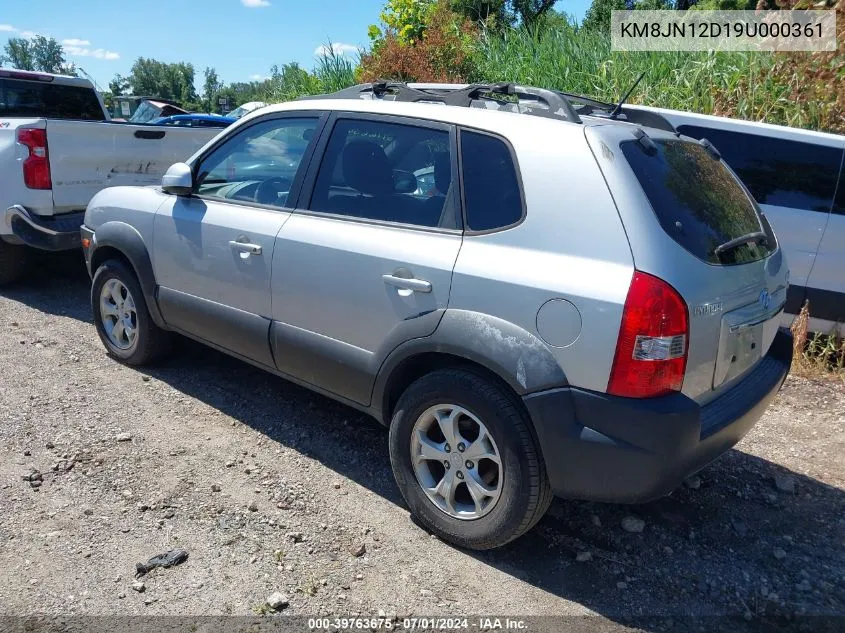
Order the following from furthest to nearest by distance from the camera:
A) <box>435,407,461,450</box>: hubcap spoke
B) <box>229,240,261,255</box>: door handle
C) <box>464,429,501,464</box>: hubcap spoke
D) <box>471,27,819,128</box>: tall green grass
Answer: <box>471,27,819,128</box>: tall green grass → <box>229,240,261,255</box>: door handle → <box>435,407,461,450</box>: hubcap spoke → <box>464,429,501,464</box>: hubcap spoke

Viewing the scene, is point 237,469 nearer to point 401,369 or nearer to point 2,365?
point 401,369

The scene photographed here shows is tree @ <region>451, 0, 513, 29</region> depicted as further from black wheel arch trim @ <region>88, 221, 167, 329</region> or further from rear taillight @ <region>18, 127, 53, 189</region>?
black wheel arch trim @ <region>88, 221, 167, 329</region>

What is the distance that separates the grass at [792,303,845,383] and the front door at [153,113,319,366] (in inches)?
154

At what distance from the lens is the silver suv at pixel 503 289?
8.80ft

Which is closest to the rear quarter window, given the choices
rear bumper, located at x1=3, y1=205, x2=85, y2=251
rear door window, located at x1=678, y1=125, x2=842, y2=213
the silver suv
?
the silver suv

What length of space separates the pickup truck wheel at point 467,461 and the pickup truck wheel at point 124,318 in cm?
233

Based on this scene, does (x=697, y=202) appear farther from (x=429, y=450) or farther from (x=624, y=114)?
(x=429, y=450)

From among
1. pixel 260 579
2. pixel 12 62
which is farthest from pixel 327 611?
pixel 12 62

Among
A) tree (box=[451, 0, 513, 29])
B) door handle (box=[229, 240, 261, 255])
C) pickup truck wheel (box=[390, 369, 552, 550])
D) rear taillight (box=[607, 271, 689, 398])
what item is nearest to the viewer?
rear taillight (box=[607, 271, 689, 398])

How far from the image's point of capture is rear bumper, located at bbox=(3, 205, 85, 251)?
6.04 metres

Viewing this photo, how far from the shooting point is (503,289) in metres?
2.89

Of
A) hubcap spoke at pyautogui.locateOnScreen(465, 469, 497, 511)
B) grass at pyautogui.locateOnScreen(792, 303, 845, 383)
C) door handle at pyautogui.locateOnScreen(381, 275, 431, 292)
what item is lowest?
grass at pyautogui.locateOnScreen(792, 303, 845, 383)

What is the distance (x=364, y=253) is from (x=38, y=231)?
4007 mm

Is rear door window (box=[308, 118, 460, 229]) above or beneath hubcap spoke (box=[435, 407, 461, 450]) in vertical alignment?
above
